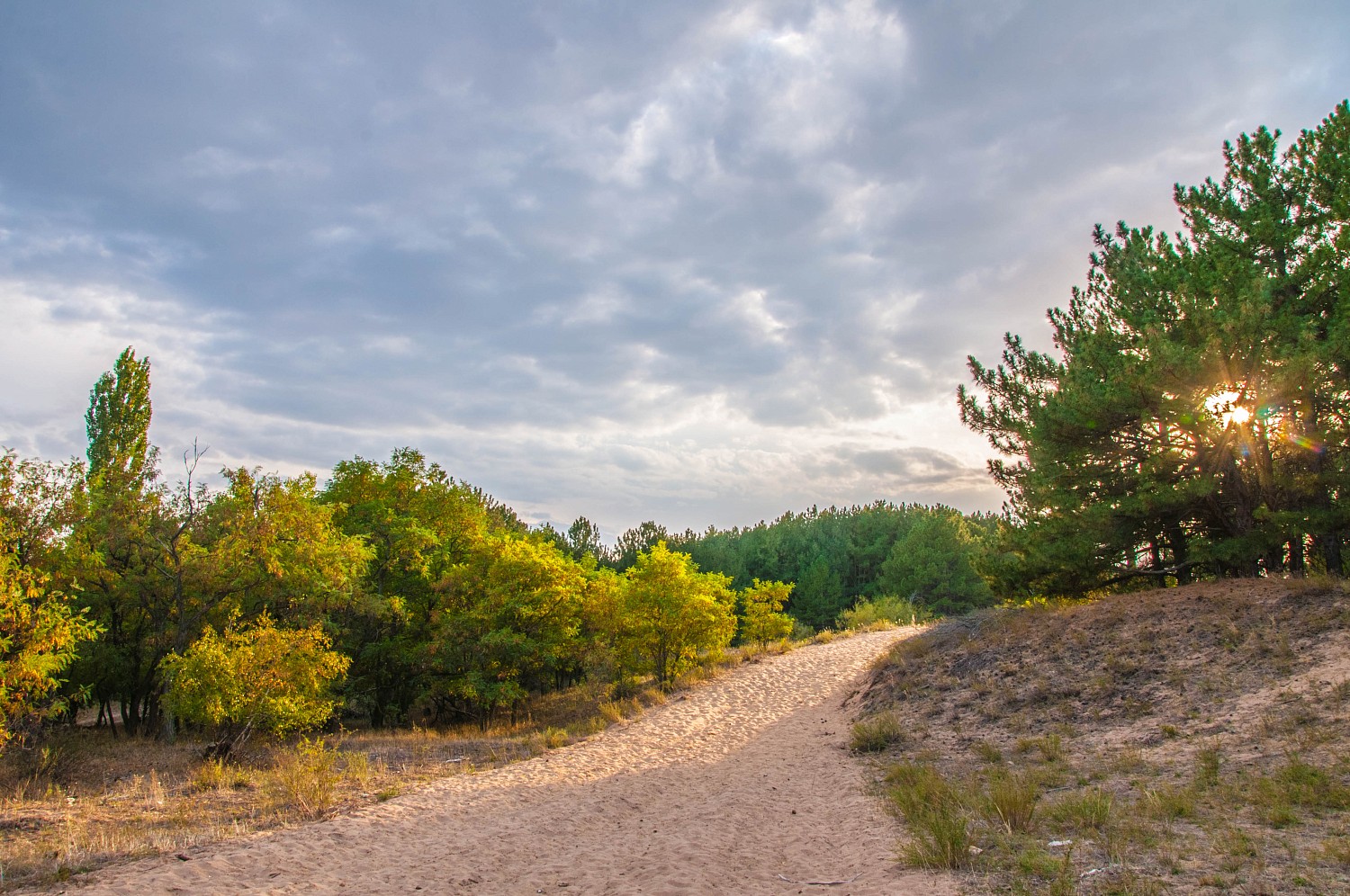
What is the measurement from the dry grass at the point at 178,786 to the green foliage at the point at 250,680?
76cm

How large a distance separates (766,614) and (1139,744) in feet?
68.8

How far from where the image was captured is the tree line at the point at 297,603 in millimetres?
13211

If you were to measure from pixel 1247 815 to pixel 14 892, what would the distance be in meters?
12.6

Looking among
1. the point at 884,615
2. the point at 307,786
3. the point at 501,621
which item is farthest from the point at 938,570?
the point at 307,786

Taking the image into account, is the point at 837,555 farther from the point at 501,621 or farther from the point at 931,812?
the point at 931,812

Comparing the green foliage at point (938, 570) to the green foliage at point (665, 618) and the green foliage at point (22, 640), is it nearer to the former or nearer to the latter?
the green foliage at point (665, 618)

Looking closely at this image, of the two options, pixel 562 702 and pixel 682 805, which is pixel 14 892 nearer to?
pixel 682 805

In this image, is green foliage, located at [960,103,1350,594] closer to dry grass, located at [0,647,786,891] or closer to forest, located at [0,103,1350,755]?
forest, located at [0,103,1350,755]

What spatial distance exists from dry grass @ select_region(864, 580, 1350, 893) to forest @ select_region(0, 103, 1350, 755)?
2.41 m

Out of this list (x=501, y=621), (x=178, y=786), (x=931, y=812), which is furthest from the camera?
(x=501, y=621)

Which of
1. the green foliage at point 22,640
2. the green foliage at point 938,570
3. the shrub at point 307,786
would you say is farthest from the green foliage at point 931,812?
the green foliage at point 938,570

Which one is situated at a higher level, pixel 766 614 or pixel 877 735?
pixel 766 614

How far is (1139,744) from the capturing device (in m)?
10.0

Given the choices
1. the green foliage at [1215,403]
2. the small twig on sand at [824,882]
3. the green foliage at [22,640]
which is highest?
the green foliage at [1215,403]
